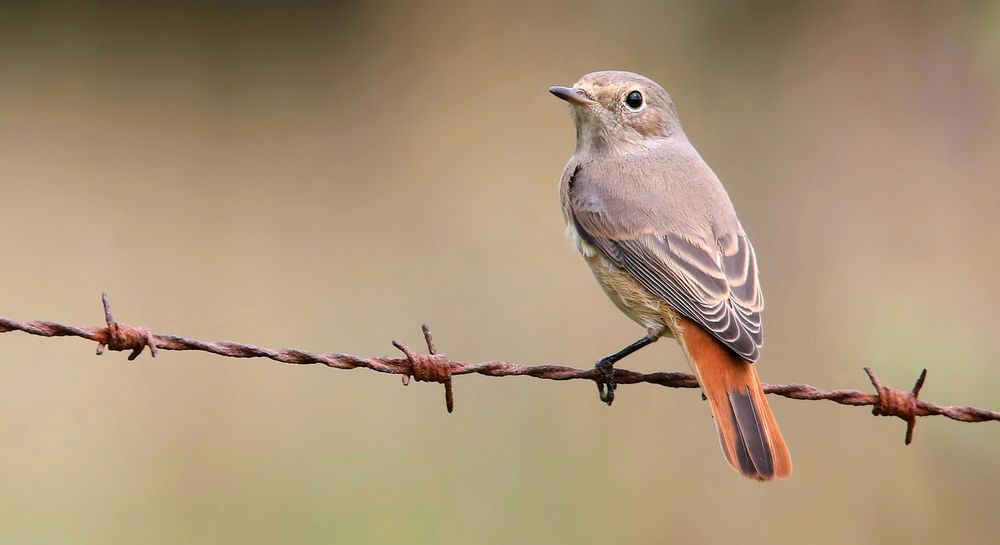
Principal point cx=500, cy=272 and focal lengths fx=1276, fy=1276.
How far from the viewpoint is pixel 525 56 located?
7332 mm

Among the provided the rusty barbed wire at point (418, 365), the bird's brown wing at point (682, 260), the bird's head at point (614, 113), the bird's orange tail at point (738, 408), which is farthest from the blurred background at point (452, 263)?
the rusty barbed wire at point (418, 365)

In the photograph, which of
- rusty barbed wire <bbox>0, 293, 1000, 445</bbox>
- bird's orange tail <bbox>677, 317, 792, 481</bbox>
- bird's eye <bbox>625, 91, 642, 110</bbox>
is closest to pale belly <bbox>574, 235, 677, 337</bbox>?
bird's orange tail <bbox>677, 317, 792, 481</bbox>

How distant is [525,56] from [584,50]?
34 centimetres

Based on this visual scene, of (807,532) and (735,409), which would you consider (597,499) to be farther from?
(735,409)

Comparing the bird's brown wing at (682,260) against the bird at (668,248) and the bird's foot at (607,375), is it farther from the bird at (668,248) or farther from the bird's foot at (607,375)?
the bird's foot at (607,375)

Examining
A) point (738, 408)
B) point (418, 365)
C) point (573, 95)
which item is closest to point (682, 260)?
point (738, 408)

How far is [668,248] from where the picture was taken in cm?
431

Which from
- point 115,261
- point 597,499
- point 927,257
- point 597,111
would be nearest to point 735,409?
point 597,111

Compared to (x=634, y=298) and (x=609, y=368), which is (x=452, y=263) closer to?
(x=634, y=298)

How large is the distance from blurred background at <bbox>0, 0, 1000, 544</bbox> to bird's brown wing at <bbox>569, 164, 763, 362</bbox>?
1.73 meters

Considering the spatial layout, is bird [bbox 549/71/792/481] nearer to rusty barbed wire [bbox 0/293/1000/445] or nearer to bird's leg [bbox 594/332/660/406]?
bird's leg [bbox 594/332/660/406]

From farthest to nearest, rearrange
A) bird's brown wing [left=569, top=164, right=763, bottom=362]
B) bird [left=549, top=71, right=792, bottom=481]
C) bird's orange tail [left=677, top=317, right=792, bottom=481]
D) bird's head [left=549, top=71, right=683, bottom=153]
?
1. bird's head [left=549, top=71, right=683, bottom=153]
2. bird's brown wing [left=569, top=164, right=763, bottom=362]
3. bird [left=549, top=71, right=792, bottom=481]
4. bird's orange tail [left=677, top=317, right=792, bottom=481]

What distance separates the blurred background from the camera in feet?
19.5

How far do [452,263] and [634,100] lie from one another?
202cm
